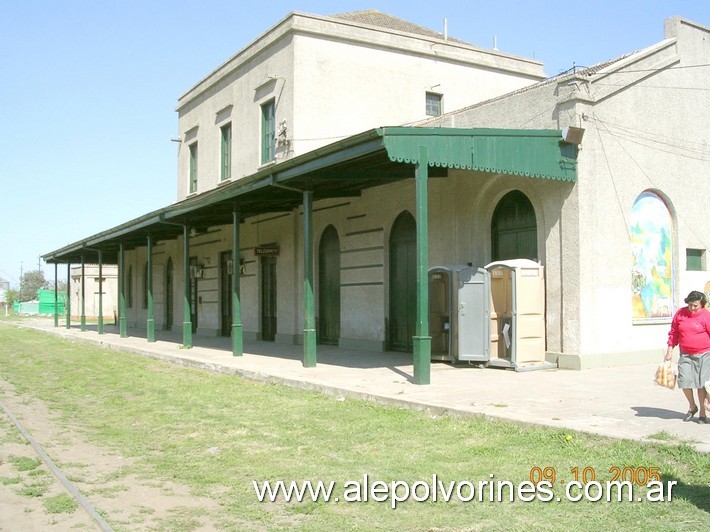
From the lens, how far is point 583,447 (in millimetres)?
6781

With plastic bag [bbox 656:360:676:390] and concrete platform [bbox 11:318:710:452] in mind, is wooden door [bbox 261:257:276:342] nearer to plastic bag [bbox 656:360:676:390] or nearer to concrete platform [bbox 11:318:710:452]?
concrete platform [bbox 11:318:710:452]

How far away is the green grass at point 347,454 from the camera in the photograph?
17.1 ft

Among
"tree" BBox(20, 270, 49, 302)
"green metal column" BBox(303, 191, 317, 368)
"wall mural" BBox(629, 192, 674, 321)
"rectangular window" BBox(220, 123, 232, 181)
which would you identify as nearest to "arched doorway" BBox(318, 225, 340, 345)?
"green metal column" BBox(303, 191, 317, 368)

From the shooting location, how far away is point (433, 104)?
74.6 ft

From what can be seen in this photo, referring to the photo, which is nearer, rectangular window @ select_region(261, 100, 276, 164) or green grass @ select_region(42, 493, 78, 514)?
green grass @ select_region(42, 493, 78, 514)

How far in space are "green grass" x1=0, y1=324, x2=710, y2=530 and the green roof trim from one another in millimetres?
4075

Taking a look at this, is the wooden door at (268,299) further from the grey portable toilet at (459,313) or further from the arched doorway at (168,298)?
the arched doorway at (168,298)

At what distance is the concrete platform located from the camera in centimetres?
763

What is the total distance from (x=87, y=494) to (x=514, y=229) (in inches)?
412

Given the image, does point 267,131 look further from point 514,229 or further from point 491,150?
point 491,150

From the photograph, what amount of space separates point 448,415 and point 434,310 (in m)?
6.13

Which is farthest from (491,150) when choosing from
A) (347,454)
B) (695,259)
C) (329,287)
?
(329,287)

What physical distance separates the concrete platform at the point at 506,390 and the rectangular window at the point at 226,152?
403 inches

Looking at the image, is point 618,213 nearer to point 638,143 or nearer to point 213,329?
point 638,143
